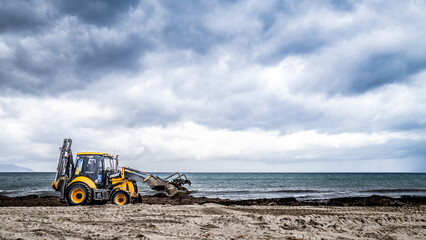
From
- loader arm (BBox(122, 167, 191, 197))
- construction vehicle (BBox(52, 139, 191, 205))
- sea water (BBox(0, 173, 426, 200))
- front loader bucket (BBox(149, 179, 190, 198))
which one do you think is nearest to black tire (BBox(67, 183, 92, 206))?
construction vehicle (BBox(52, 139, 191, 205))

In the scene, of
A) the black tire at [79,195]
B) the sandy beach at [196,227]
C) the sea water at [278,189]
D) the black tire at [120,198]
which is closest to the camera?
the sandy beach at [196,227]

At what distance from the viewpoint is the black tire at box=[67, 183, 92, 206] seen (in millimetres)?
12914

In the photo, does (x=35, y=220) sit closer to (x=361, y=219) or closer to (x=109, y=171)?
(x=109, y=171)

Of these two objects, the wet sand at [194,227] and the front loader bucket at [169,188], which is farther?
the front loader bucket at [169,188]

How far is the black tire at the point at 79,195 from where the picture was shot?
1291 centimetres

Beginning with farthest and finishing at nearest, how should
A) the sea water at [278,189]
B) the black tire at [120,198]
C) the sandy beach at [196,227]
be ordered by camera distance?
the sea water at [278,189]
the black tire at [120,198]
the sandy beach at [196,227]

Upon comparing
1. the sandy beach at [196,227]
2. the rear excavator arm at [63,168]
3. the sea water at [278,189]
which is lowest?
the sea water at [278,189]

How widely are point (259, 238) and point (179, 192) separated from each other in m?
6.96

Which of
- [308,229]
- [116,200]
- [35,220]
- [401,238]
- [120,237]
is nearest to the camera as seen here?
[120,237]

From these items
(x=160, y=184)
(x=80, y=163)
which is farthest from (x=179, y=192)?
(x=80, y=163)

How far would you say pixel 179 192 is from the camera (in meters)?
13.4

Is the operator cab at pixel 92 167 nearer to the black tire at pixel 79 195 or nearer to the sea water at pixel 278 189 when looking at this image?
the black tire at pixel 79 195

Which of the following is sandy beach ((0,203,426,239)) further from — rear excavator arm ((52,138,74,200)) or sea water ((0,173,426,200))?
sea water ((0,173,426,200))

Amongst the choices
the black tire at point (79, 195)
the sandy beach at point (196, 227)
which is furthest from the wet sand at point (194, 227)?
the black tire at point (79, 195)
